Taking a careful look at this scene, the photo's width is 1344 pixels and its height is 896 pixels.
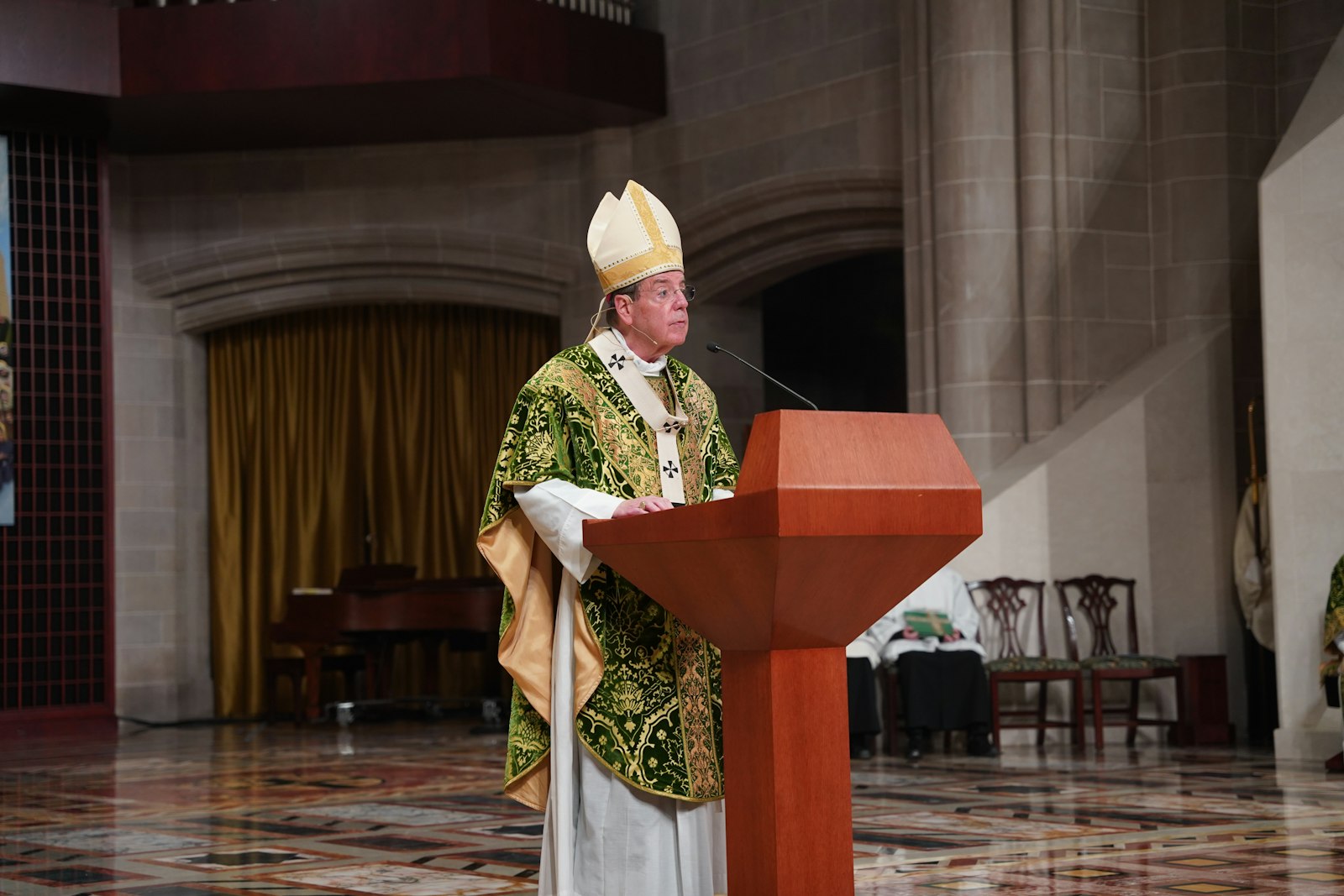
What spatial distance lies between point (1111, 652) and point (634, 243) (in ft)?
19.8

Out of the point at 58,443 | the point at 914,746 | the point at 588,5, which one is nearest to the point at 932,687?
the point at 914,746

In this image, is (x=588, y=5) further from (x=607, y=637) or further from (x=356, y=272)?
(x=607, y=637)

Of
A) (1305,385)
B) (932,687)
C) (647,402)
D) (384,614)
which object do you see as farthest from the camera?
(384,614)

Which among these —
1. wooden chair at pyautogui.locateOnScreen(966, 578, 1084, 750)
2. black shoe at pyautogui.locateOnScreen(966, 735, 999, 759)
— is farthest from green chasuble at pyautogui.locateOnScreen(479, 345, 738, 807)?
wooden chair at pyautogui.locateOnScreen(966, 578, 1084, 750)

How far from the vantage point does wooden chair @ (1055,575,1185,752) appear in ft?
26.2

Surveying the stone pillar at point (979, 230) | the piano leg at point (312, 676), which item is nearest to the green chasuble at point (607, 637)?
the stone pillar at point (979, 230)

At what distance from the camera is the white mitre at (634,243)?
9.75 feet

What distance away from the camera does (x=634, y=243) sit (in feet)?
9.75

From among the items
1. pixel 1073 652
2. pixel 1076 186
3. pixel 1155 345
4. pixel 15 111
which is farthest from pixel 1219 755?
pixel 15 111

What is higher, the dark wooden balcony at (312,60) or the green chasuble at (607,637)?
the dark wooden balcony at (312,60)

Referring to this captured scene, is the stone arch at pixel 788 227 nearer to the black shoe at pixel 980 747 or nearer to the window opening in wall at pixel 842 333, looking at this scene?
the window opening in wall at pixel 842 333

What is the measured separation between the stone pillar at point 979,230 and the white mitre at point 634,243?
244 inches

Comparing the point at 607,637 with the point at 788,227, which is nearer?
the point at 607,637

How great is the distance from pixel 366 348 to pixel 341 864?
8408 millimetres
